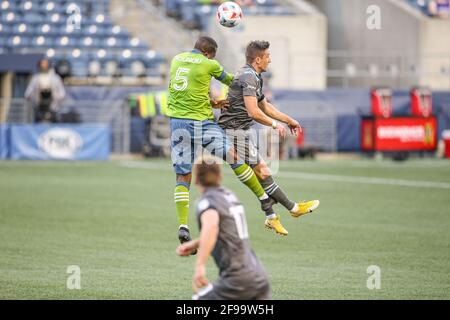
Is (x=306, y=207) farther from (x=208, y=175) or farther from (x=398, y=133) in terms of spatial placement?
(x=398, y=133)

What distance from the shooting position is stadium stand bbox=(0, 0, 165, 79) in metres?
32.7

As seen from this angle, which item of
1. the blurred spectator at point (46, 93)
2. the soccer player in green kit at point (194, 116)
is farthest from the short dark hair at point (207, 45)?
the blurred spectator at point (46, 93)

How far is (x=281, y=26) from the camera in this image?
3522 centimetres

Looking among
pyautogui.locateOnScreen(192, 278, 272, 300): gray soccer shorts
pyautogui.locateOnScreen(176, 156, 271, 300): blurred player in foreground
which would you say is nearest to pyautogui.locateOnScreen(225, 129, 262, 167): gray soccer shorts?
pyautogui.locateOnScreen(176, 156, 271, 300): blurred player in foreground

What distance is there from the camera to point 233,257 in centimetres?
791

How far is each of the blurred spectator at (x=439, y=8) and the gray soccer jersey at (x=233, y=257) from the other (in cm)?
3151

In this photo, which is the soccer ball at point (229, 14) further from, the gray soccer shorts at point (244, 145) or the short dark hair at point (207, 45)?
the gray soccer shorts at point (244, 145)

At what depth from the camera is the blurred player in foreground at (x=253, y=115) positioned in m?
12.8

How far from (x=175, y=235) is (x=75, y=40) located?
1914 cm

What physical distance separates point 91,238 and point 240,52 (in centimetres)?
1876

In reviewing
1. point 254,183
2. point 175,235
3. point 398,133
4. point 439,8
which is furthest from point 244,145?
point 439,8
